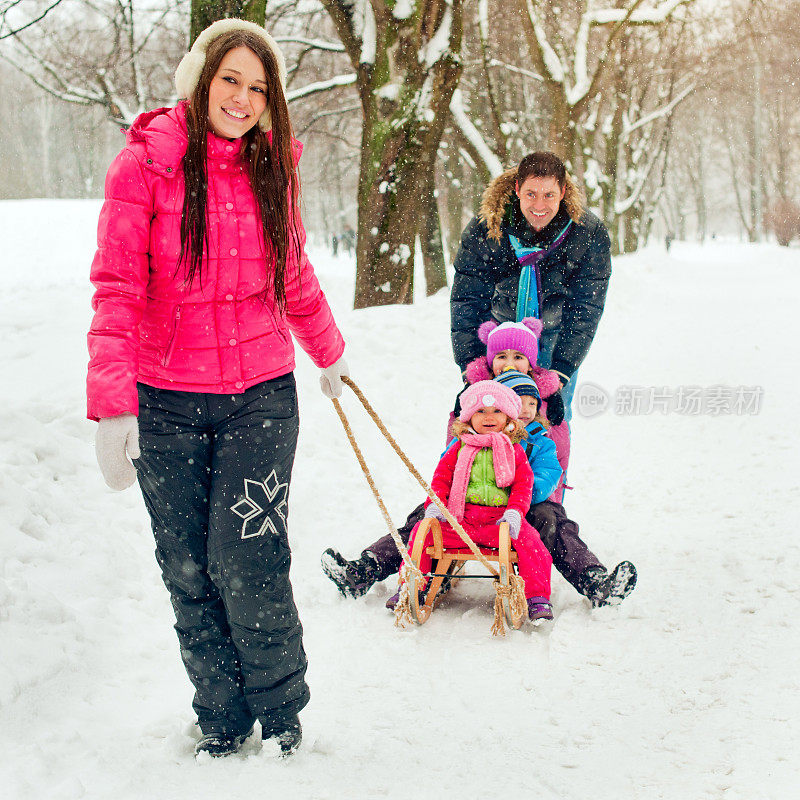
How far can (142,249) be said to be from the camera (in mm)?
2414

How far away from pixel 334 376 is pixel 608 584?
184cm

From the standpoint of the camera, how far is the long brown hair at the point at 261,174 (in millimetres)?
2465

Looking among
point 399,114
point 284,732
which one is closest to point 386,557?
point 284,732

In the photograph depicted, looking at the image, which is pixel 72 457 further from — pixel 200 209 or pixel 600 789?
pixel 600 789

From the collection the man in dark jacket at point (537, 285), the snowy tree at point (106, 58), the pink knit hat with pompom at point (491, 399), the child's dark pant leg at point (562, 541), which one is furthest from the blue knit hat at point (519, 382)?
the snowy tree at point (106, 58)

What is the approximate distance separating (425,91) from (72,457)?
241 inches

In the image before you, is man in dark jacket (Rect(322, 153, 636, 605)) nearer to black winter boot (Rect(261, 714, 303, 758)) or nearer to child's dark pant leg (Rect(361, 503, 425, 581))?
child's dark pant leg (Rect(361, 503, 425, 581))

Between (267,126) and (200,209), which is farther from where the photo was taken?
(267,126)

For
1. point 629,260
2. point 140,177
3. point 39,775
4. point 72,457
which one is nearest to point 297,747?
point 39,775

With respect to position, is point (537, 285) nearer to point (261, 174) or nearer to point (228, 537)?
point (261, 174)

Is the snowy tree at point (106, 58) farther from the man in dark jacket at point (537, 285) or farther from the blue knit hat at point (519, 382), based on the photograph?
the blue knit hat at point (519, 382)

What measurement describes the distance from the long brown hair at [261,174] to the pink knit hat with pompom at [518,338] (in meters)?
2.00

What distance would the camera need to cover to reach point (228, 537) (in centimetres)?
261

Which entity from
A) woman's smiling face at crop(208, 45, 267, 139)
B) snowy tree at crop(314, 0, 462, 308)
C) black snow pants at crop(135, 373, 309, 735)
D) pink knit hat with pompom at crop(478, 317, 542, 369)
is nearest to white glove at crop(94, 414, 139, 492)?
black snow pants at crop(135, 373, 309, 735)
